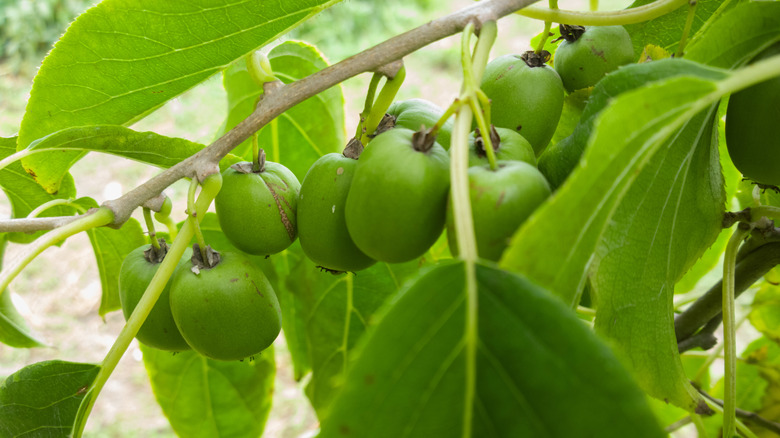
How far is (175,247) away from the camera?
734mm

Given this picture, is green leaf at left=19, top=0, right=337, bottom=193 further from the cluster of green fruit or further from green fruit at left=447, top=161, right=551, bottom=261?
green fruit at left=447, top=161, right=551, bottom=261

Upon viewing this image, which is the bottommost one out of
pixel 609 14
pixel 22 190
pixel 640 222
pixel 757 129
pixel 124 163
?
pixel 124 163

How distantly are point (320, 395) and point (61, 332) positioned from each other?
8.46ft

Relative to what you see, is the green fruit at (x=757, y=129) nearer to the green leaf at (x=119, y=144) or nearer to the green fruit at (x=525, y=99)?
the green fruit at (x=525, y=99)

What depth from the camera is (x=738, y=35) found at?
652 mm

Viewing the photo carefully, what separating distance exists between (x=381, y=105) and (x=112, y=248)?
0.57 m

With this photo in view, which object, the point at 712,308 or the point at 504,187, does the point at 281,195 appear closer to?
the point at 504,187

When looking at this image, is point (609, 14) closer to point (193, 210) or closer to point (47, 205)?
point (193, 210)

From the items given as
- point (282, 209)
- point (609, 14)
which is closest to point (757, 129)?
point (609, 14)

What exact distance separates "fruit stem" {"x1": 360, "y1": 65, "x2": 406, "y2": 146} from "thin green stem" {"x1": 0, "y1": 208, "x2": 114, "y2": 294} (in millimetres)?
307

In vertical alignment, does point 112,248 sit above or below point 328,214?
below

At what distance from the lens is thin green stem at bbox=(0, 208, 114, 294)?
2.34 feet

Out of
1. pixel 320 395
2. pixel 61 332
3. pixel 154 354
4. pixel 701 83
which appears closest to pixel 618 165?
pixel 701 83

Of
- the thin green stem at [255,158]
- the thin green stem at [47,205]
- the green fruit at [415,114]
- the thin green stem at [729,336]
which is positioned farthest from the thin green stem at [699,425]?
the thin green stem at [47,205]
